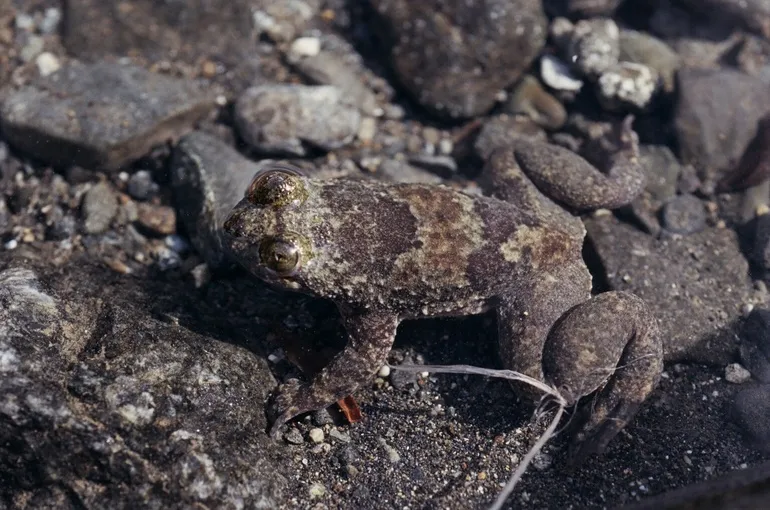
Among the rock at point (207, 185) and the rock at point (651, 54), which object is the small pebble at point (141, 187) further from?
the rock at point (651, 54)

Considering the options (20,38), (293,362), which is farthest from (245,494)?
(20,38)

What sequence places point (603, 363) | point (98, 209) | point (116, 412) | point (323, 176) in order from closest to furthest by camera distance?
point (116, 412) → point (603, 363) → point (98, 209) → point (323, 176)

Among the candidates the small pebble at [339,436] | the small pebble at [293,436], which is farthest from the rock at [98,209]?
the small pebble at [339,436]

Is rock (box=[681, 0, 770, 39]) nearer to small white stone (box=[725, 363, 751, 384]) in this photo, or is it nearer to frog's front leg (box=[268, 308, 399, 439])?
small white stone (box=[725, 363, 751, 384])

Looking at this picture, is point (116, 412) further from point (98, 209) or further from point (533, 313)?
point (533, 313)

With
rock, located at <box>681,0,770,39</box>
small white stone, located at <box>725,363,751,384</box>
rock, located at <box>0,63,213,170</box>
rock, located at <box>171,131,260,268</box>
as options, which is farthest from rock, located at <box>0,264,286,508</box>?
rock, located at <box>681,0,770,39</box>

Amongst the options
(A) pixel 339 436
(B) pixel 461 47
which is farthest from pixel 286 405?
(B) pixel 461 47
